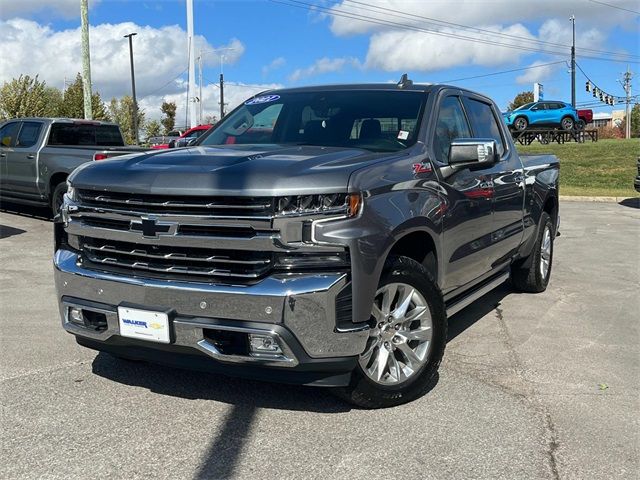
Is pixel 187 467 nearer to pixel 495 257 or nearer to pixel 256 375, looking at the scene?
pixel 256 375

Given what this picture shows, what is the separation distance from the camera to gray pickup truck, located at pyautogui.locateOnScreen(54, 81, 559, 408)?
326cm

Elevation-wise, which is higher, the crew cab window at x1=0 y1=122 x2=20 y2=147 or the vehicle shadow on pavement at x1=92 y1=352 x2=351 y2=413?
the crew cab window at x1=0 y1=122 x2=20 y2=147

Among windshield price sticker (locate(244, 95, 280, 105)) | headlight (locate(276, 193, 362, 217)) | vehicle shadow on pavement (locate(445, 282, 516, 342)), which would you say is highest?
windshield price sticker (locate(244, 95, 280, 105))

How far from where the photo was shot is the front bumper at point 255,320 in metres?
3.21

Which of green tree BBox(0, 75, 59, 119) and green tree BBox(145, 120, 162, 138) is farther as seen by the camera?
green tree BBox(145, 120, 162, 138)

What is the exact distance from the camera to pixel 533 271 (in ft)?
22.3

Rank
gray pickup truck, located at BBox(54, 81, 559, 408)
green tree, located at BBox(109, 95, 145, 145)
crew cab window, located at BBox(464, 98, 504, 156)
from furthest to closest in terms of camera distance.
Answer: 1. green tree, located at BBox(109, 95, 145, 145)
2. crew cab window, located at BBox(464, 98, 504, 156)
3. gray pickup truck, located at BBox(54, 81, 559, 408)

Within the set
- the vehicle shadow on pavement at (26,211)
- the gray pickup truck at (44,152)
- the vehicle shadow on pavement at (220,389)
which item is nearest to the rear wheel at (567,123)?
the gray pickup truck at (44,152)

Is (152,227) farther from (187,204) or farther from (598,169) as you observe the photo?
(598,169)

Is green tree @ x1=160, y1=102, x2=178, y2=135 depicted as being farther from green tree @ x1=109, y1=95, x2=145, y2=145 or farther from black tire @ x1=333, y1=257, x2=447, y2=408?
black tire @ x1=333, y1=257, x2=447, y2=408

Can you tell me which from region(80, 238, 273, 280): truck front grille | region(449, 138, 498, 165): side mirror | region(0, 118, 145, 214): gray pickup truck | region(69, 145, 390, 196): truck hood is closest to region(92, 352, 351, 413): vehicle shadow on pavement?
region(80, 238, 273, 280): truck front grille

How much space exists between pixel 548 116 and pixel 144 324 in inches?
1383

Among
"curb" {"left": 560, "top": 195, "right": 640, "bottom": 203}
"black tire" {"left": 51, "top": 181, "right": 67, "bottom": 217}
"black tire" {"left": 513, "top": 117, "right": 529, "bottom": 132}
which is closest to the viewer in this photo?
"black tire" {"left": 51, "top": 181, "right": 67, "bottom": 217}

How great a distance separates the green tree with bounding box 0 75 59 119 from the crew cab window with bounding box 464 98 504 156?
42947 millimetres
